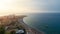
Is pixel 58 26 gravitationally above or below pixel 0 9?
below

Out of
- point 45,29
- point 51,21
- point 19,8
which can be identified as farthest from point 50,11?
point 19,8

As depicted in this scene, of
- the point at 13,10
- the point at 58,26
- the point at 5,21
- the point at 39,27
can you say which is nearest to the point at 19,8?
the point at 13,10

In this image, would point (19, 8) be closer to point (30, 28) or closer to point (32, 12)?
point (32, 12)

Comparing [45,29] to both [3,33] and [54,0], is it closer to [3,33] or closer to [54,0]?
[54,0]

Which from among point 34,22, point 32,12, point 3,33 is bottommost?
point 3,33

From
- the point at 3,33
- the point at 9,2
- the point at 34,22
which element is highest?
the point at 9,2

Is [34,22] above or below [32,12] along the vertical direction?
below
